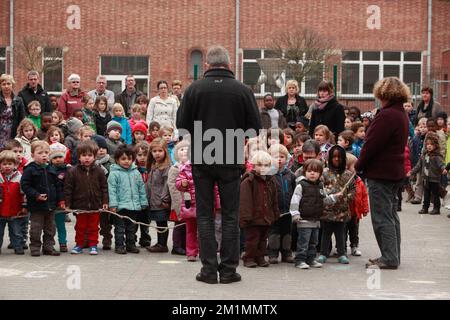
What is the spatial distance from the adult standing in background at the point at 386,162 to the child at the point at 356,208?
34.2 inches

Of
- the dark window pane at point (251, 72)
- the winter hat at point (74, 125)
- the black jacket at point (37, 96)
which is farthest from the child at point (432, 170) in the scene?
the dark window pane at point (251, 72)

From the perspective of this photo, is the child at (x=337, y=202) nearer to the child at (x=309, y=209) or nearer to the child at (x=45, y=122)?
the child at (x=309, y=209)

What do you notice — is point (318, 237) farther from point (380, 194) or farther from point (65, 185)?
point (65, 185)

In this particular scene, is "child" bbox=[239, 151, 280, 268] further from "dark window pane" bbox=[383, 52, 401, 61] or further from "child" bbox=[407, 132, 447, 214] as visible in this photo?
"dark window pane" bbox=[383, 52, 401, 61]

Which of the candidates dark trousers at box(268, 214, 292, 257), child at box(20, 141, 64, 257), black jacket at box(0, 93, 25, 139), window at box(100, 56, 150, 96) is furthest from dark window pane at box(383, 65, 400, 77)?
child at box(20, 141, 64, 257)

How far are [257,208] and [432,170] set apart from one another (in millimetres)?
7066

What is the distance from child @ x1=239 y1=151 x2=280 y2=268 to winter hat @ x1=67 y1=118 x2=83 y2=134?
210 inches

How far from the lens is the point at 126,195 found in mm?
11398

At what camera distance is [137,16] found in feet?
122

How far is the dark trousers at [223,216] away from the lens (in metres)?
9.05

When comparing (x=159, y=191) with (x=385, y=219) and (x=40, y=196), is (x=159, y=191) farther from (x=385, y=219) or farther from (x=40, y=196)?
(x=385, y=219)

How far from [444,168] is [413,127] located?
358 cm

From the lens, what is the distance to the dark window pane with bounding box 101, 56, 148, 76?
3775cm
